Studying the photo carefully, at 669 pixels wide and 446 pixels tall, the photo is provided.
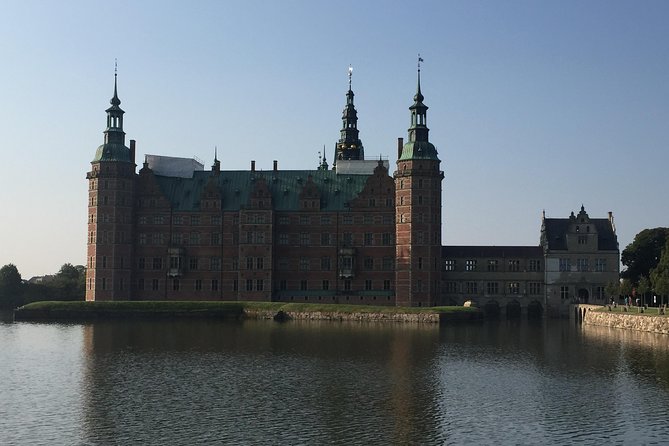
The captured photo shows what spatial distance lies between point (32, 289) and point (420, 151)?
70883 millimetres

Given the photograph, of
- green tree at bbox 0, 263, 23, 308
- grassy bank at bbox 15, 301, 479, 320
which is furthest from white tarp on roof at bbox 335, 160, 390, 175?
green tree at bbox 0, 263, 23, 308

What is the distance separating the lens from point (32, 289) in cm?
14175

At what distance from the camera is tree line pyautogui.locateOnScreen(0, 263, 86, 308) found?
139 metres

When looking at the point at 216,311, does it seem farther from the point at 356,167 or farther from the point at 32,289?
the point at 32,289

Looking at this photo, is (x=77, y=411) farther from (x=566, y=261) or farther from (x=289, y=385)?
(x=566, y=261)

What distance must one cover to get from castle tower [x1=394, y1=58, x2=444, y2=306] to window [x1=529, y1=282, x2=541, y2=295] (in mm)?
14582

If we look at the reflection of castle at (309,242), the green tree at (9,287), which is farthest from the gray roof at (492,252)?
the green tree at (9,287)

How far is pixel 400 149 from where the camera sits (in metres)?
122

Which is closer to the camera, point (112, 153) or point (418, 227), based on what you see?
point (418, 227)

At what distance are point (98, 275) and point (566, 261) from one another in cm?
6479

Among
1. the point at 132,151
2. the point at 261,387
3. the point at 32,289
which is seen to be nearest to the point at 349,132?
the point at 132,151

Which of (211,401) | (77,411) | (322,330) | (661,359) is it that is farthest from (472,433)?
(322,330)

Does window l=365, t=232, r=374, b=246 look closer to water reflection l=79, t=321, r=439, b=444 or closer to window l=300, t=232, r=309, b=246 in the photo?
window l=300, t=232, r=309, b=246

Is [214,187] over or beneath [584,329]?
over
